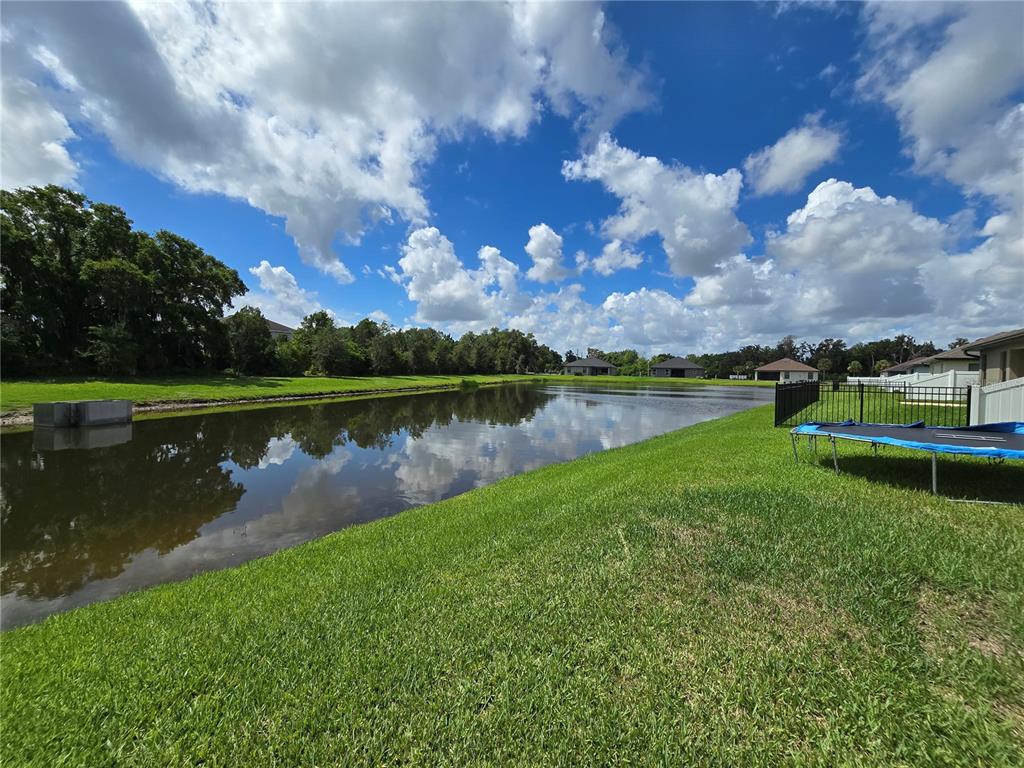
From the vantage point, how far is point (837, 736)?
218 centimetres

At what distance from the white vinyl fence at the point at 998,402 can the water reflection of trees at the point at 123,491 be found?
16.4m

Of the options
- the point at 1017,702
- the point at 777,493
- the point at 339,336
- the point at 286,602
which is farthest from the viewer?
the point at 339,336

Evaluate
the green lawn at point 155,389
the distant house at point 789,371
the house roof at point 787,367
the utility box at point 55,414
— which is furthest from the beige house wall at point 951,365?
the utility box at point 55,414

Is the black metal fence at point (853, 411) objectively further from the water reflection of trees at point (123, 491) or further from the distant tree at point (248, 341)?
the distant tree at point (248, 341)

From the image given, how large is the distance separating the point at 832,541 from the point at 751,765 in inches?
113

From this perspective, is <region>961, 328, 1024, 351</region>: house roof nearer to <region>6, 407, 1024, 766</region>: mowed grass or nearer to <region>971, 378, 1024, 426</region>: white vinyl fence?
<region>971, 378, 1024, 426</region>: white vinyl fence

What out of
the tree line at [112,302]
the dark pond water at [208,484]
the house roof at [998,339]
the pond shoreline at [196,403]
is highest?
the tree line at [112,302]

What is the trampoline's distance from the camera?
5223 millimetres

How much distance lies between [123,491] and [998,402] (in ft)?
64.2

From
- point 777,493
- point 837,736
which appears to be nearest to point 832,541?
point 777,493

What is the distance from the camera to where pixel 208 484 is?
9836 millimetres

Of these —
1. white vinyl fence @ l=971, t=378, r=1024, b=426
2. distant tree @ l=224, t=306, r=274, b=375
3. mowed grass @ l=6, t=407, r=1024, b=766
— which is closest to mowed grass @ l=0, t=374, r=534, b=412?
distant tree @ l=224, t=306, r=274, b=375

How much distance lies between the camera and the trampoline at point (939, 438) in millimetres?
5223

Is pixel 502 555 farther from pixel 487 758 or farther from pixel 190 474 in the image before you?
pixel 190 474
